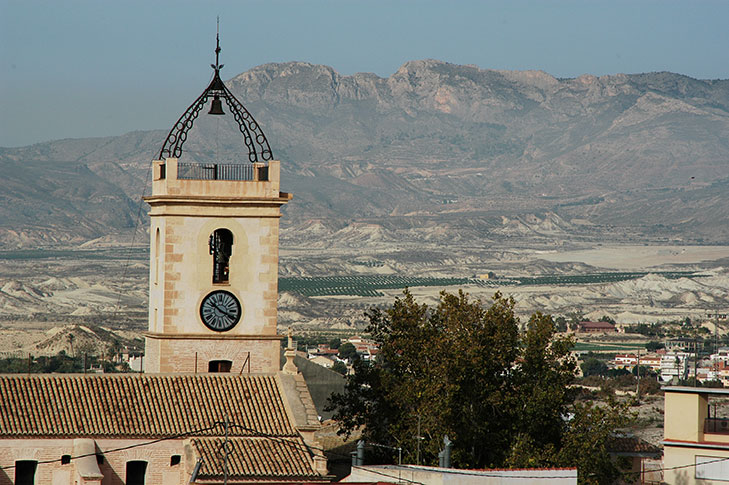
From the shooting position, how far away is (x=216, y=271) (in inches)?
1731

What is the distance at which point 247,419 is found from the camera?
39594 millimetres

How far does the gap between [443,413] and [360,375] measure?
15.3ft

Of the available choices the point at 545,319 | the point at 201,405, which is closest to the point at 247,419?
the point at 201,405

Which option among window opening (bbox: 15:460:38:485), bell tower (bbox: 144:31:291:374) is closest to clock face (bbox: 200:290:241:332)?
bell tower (bbox: 144:31:291:374)

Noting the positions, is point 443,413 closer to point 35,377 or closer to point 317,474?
point 317,474

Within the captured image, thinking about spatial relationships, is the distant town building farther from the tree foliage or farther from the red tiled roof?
the red tiled roof

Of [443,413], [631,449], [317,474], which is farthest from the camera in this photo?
[631,449]

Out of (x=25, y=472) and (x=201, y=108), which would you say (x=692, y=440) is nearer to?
(x=201, y=108)

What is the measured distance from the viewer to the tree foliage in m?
43.1

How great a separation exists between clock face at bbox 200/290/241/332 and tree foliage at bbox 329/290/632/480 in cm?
476

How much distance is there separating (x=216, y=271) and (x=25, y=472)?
916 cm

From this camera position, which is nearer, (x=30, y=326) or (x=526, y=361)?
(x=526, y=361)

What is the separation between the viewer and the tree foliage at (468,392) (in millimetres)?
43062

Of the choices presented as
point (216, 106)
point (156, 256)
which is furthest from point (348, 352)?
point (216, 106)
